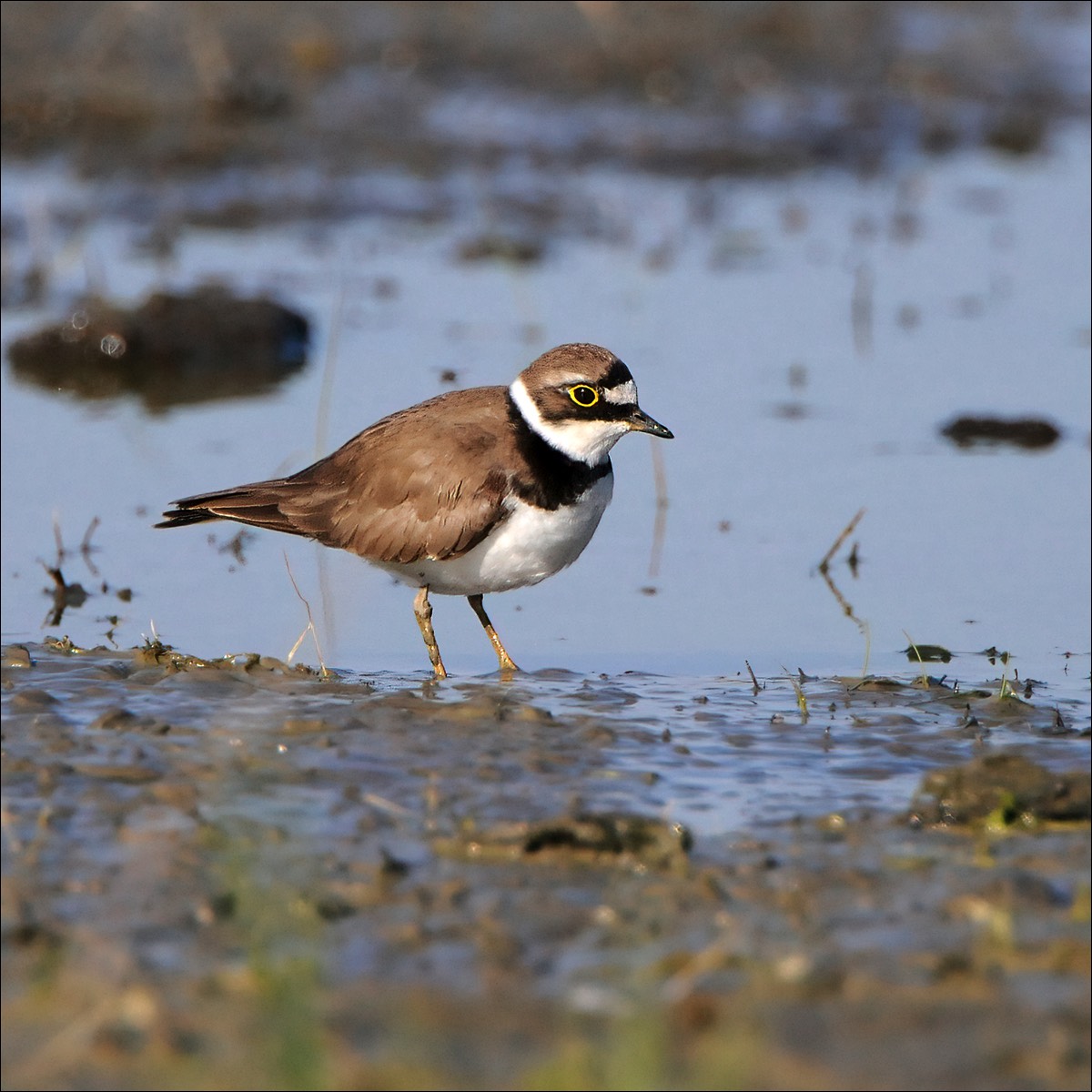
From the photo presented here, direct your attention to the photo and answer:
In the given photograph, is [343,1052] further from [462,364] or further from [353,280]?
[353,280]

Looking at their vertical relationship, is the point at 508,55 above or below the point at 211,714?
above

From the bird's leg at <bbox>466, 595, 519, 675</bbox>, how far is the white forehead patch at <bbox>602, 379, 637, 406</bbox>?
1.03 m

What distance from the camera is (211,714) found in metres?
6.41

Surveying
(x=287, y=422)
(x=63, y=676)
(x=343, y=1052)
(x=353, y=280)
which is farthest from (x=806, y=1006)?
(x=353, y=280)

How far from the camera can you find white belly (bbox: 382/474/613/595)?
7.24 metres

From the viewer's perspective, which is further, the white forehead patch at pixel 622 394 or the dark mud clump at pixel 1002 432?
the dark mud clump at pixel 1002 432

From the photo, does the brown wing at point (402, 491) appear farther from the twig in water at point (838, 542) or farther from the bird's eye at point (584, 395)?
the twig in water at point (838, 542)

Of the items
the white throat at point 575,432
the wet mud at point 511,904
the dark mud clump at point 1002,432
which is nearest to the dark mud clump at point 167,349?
the dark mud clump at point 1002,432

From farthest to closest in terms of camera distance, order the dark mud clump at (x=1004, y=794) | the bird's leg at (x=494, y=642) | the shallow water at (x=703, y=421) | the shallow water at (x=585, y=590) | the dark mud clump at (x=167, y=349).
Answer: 1. the dark mud clump at (x=167, y=349)
2. the shallow water at (x=703, y=421)
3. the bird's leg at (x=494, y=642)
4. the dark mud clump at (x=1004, y=794)
5. the shallow water at (x=585, y=590)

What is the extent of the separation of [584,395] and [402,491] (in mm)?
812

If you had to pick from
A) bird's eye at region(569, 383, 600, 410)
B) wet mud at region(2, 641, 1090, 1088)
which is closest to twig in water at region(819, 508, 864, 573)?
bird's eye at region(569, 383, 600, 410)

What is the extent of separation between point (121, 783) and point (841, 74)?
13959 mm

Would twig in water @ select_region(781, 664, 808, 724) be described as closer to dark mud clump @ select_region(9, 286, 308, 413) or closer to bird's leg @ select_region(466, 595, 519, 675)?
bird's leg @ select_region(466, 595, 519, 675)

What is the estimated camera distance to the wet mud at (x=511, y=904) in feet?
13.8
